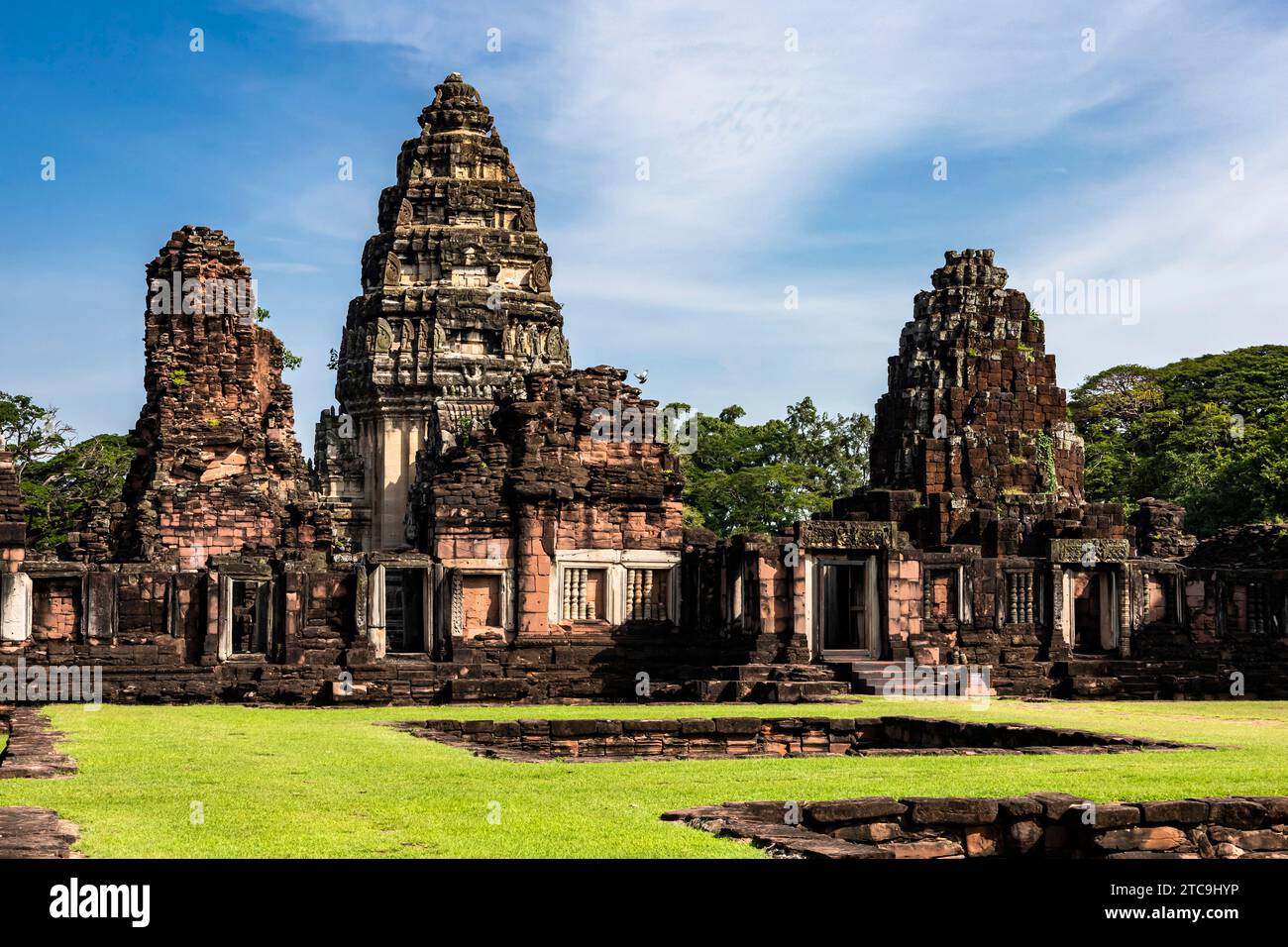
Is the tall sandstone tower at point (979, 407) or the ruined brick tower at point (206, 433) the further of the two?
the tall sandstone tower at point (979, 407)

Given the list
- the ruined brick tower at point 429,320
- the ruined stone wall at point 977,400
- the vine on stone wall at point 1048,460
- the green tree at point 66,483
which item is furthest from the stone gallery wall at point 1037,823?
the ruined brick tower at point 429,320

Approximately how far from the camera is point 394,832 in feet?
41.1

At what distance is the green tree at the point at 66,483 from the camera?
50.3 metres

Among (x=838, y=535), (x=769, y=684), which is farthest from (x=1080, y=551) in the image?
(x=769, y=684)

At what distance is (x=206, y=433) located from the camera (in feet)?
119

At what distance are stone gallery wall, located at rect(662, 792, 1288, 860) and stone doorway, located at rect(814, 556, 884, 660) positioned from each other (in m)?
19.7

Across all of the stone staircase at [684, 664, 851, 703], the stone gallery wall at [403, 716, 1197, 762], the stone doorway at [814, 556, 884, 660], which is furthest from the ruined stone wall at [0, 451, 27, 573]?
the stone doorway at [814, 556, 884, 660]

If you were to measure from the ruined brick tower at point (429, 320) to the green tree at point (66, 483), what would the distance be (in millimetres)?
6872

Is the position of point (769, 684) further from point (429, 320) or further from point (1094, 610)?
point (429, 320)

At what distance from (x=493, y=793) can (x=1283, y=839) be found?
6.33 meters

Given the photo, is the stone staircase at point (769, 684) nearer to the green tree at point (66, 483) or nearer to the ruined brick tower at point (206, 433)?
the ruined brick tower at point (206, 433)
